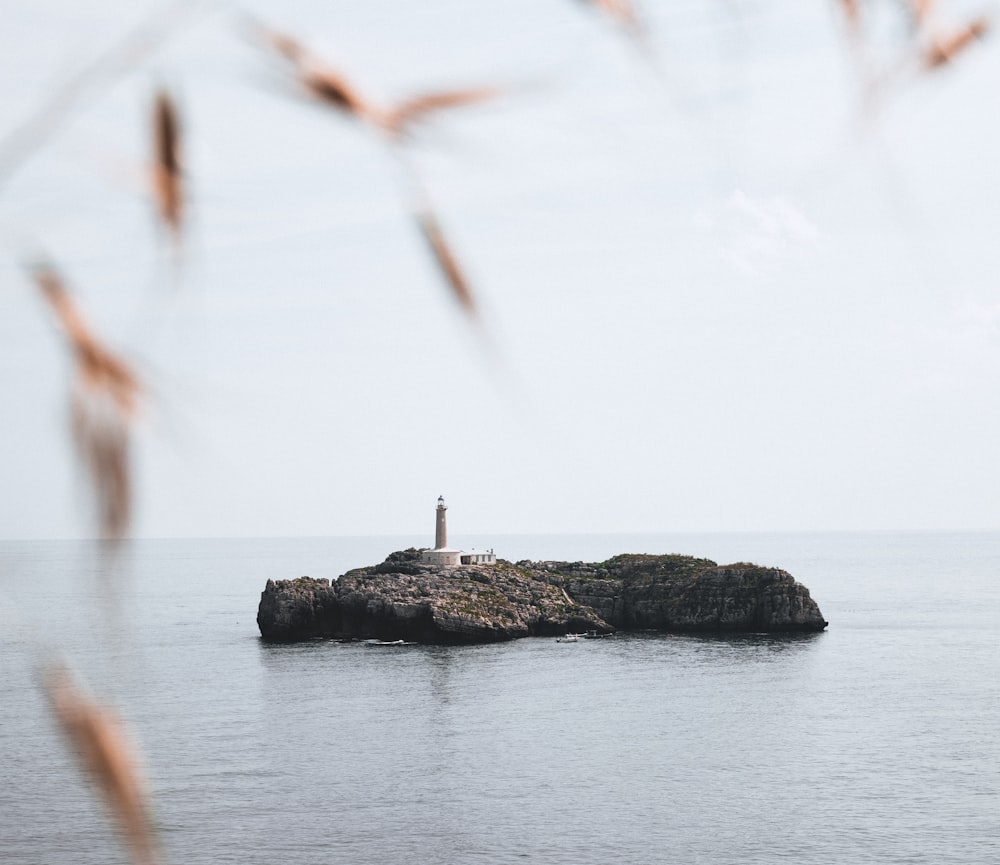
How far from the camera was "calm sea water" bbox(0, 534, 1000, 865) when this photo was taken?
134 feet

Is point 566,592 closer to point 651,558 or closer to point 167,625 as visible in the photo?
point 651,558

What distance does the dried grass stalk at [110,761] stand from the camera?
120 cm

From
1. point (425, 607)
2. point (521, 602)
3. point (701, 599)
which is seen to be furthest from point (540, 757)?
point (701, 599)

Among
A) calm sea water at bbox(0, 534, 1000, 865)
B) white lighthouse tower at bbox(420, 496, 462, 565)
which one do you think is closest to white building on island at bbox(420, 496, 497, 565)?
white lighthouse tower at bbox(420, 496, 462, 565)

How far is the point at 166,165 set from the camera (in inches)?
53.1

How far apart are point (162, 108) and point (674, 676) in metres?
77.8

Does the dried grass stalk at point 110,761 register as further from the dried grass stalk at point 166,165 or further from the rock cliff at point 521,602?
the rock cliff at point 521,602

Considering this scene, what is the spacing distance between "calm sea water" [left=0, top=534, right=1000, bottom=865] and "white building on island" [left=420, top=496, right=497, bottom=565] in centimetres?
2032

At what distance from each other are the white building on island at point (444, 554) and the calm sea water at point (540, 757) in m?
20.3

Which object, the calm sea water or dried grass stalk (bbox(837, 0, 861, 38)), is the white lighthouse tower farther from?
dried grass stalk (bbox(837, 0, 861, 38))

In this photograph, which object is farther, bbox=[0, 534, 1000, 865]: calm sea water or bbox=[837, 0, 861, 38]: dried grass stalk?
bbox=[0, 534, 1000, 865]: calm sea water

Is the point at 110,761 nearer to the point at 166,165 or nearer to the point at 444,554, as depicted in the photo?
the point at 166,165

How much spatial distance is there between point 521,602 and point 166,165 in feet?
335

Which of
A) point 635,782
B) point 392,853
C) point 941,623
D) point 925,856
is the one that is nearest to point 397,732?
point 635,782
